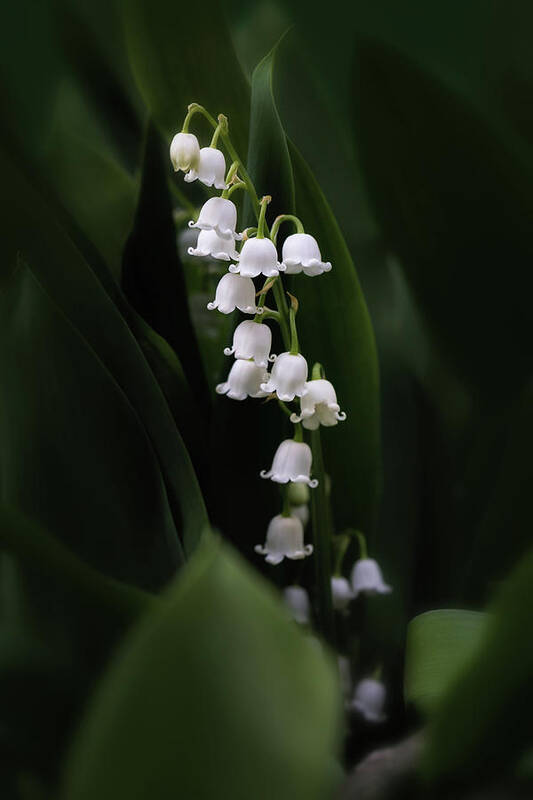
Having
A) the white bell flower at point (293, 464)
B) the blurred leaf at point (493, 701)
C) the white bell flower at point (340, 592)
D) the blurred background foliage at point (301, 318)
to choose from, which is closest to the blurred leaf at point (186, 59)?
the blurred background foliage at point (301, 318)

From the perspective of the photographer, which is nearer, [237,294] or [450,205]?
[237,294]

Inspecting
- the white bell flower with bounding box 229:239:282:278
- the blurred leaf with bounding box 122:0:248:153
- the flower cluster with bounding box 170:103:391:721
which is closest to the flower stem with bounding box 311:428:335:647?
the flower cluster with bounding box 170:103:391:721

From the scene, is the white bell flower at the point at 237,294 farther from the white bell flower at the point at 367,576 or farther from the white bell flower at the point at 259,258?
the white bell flower at the point at 367,576

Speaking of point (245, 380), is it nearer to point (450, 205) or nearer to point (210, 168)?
point (210, 168)

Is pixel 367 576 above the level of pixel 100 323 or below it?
below

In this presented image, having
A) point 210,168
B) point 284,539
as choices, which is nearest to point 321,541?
point 284,539
